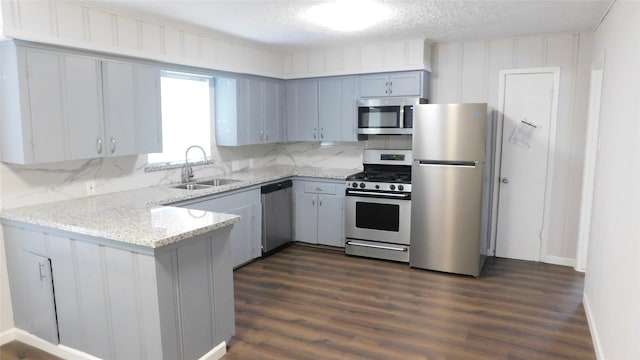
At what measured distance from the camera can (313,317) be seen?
3.35 m

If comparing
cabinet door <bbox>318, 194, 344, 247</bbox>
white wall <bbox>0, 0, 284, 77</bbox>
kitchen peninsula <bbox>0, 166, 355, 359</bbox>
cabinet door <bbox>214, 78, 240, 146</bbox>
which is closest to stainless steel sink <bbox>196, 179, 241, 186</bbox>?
cabinet door <bbox>214, 78, 240, 146</bbox>

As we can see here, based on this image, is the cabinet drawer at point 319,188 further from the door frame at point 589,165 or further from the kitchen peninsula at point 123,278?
the door frame at point 589,165

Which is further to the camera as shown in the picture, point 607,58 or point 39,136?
point 607,58

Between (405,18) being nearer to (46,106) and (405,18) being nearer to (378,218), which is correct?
(378,218)

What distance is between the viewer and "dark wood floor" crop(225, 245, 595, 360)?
288 cm

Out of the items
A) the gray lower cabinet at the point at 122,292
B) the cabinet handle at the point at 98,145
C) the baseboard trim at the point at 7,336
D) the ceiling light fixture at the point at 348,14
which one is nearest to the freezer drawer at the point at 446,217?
the ceiling light fixture at the point at 348,14

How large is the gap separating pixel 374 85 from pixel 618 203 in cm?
302

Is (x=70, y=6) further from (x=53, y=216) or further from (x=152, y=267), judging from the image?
(x=152, y=267)

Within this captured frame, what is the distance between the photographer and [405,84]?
481cm

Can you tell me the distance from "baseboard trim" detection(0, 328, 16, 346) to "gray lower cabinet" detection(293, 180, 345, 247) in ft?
9.80

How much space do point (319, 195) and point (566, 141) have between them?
276 centimetres

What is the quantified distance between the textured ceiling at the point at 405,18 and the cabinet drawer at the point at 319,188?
65.0 inches

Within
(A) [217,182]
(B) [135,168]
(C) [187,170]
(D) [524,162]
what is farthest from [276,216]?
(D) [524,162]

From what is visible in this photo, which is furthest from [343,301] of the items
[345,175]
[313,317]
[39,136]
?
[39,136]
